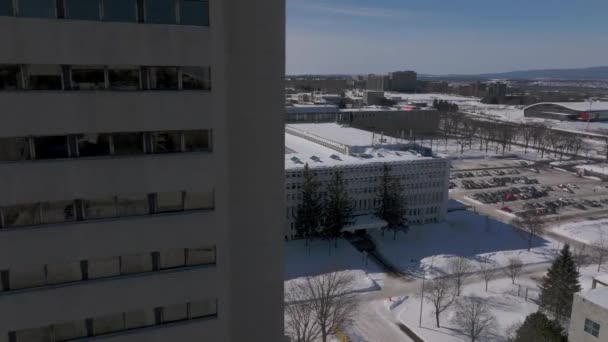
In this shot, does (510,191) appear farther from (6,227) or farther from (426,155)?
(6,227)

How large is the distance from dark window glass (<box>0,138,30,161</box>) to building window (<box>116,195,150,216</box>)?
1365 mm

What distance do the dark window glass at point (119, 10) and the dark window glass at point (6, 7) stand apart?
1089 mm

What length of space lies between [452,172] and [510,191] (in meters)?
12.1

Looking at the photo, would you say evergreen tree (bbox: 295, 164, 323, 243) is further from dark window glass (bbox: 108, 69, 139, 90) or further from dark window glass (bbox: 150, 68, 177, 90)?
dark window glass (bbox: 108, 69, 139, 90)

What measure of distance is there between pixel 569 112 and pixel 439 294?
128 metres

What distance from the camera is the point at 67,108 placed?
19.5 ft

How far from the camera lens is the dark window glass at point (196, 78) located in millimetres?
6449

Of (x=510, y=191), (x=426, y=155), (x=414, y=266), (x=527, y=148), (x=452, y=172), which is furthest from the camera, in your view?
A: (x=527, y=148)

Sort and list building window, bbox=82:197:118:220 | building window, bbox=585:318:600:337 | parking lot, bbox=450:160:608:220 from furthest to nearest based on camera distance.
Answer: parking lot, bbox=450:160:608:220 → building window, bbox=585:318:600:337 → building window, bbox=82:197:118:220

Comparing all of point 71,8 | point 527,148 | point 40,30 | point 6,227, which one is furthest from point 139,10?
point 527,148

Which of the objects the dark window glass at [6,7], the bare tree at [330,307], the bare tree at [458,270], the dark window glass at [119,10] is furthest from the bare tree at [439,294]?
the dark window glass at [6,7]

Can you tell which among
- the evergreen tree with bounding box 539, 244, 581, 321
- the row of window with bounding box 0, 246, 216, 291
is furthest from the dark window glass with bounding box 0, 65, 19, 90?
the evergreen tree with bounding box 539, 244, 581, 321

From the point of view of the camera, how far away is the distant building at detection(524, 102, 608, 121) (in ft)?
416

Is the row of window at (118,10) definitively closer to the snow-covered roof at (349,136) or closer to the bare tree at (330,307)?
the bare tree at (330,307)
